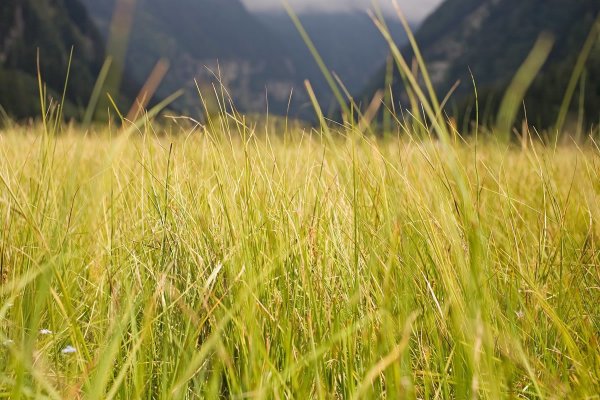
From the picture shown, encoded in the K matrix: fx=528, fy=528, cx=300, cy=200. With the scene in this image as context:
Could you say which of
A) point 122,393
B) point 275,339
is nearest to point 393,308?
point 275,339

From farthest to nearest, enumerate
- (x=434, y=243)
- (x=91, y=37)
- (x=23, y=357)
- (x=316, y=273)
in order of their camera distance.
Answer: (x=91, y=37), (x=316, y=273), (x=434, y=243), (x=23, y=357)

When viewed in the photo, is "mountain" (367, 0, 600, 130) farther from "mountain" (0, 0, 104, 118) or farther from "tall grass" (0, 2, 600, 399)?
→ "tall grass" (0, 2, 600, 399)

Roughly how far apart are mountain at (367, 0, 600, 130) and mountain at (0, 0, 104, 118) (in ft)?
189

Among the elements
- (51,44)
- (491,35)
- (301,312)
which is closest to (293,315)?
(301,312)

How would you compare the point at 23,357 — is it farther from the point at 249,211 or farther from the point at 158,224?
the point at 158,224

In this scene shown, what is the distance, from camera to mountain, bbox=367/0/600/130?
9454 centimetres

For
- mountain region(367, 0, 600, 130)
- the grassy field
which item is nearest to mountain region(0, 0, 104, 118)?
mountain region(367, 0, 600, 130)

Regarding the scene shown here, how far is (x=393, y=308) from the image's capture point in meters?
1.06

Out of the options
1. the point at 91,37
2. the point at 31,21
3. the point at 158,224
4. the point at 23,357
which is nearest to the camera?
the point at 23,357

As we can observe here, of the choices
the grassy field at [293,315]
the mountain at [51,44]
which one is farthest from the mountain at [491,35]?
the grassy field at [293,315]

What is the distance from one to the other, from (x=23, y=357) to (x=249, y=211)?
62 centimetres

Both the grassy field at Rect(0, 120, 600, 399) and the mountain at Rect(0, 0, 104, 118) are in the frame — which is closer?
the grassy field at Rect(0, 120, 600, 399)

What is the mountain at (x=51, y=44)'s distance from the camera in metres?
75.3

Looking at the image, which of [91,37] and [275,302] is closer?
[275,302]
